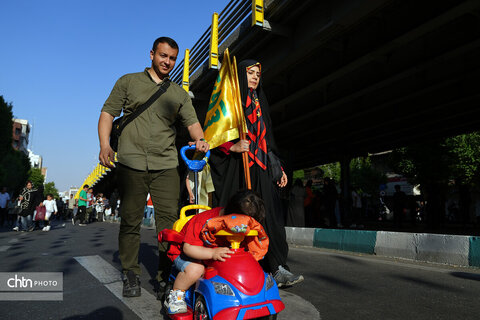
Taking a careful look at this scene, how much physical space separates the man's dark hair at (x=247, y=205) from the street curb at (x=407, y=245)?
412 centimetres

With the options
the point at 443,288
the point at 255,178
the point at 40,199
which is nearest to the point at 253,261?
the point at 255,178

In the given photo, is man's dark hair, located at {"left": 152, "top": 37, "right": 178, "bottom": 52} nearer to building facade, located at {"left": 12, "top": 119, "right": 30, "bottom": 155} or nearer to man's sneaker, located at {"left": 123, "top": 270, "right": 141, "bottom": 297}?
man's sneaker, located at {"left": 123, "top": 270, "right": 141, "bottom": 297}

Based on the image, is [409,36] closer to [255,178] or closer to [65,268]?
[255,178]

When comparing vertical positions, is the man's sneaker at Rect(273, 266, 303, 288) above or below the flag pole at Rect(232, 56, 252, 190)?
below

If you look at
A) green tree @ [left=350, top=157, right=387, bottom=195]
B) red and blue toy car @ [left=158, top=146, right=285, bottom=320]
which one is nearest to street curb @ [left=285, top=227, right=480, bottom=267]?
red and blue toy car @ [left=158, top=146, right=285, bottom=320]

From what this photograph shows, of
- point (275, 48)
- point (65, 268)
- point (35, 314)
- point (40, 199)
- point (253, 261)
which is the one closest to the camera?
point (253, 261)

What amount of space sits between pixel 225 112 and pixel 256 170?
23.9 inches

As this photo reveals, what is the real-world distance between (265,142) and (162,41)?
1309 millimetres

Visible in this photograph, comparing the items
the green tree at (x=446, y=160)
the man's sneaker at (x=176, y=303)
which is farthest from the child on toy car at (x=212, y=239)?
the green tree at (x=446, y=160)

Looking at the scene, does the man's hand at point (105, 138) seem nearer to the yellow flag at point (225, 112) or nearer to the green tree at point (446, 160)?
the yellow flag at point (225, 112)

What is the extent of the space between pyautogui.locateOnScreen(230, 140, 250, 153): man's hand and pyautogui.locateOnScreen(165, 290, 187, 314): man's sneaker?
1.36 metres

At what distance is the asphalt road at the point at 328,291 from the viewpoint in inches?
99.7

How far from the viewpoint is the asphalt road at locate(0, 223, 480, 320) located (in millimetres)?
2531

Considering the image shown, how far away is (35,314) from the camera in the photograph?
2.43 m
